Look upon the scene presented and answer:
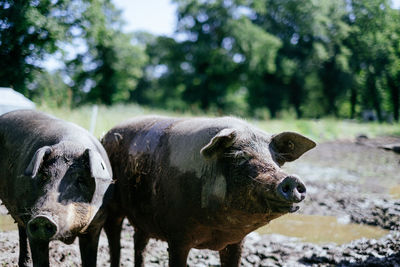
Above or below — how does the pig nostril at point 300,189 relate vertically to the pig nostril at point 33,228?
above

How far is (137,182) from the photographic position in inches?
152

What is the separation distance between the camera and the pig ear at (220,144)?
3.01 m

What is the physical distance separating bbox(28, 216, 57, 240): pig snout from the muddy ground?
6.03ft

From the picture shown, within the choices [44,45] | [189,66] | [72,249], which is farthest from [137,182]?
[189,66]

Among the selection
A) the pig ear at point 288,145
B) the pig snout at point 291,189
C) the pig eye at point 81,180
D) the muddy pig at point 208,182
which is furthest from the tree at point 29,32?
the pig snout at point 291,189

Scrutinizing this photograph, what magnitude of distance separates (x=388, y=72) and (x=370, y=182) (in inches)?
198

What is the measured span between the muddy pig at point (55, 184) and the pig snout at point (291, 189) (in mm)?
1598

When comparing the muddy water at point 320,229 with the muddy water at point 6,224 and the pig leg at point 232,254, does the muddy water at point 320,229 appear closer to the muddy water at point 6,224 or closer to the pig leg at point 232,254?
the pig leg at point 232,254

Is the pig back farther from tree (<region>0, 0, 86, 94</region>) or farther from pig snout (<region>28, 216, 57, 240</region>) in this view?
tree (<region>0, 0, 86, 94</region>)

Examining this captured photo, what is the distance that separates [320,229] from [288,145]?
4703 millimetres

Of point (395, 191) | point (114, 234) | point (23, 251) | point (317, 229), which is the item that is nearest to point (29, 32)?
point (23, 251)

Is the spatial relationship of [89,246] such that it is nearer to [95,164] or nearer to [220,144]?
[95,164]

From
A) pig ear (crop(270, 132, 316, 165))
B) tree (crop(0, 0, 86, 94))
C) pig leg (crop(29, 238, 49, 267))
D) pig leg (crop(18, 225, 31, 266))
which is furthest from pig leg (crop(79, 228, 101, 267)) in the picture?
tree (crop(0, 0, 86, 94))

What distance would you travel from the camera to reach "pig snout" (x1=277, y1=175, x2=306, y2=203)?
2.64 metres
